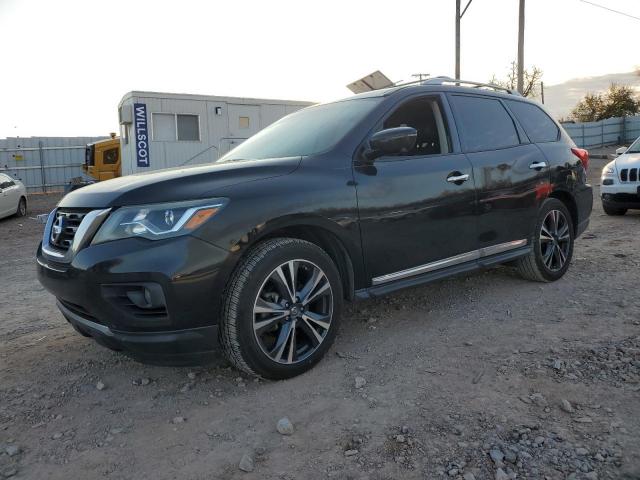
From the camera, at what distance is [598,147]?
31.7m

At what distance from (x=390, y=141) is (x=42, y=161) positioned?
79.9 ft

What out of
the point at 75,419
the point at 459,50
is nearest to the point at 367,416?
the point at 75,419

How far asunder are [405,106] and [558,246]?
2.18m

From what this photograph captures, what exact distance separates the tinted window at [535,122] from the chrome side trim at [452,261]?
3.35 feet

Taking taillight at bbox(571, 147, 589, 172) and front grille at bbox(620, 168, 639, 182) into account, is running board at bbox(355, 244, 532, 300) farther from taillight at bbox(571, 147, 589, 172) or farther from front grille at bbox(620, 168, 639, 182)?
front grille at bbox(620, 168, 639, 182)

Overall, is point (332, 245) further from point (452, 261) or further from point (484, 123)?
point (484, 123)

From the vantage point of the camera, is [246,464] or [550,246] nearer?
[246,464]

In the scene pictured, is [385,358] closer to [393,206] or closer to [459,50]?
[393,206]

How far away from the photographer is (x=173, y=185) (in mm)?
2768

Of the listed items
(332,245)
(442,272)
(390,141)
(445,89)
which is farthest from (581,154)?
(332,245)

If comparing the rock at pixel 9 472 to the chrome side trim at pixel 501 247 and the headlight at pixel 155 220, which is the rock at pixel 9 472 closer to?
the headlight at pixel 155 220

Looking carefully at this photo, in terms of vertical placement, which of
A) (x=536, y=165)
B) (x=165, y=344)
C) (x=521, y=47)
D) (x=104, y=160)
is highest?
(x=521, y=47)

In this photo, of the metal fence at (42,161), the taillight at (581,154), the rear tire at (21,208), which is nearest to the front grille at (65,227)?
the taillight at (581,154)

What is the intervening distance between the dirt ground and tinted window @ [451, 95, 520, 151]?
4.35 feet
